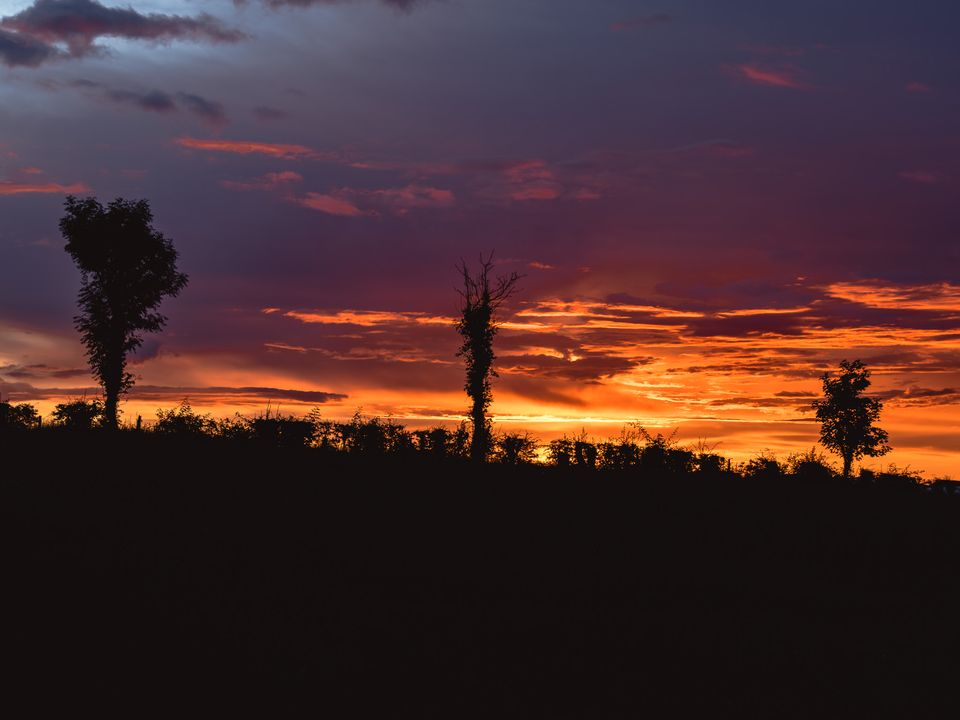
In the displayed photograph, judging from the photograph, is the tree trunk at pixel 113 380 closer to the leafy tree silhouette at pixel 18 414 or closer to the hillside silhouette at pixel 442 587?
the leafy tree silhouette at pixel 18 414

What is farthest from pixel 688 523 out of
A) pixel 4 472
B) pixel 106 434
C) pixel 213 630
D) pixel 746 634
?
pixel 106 434

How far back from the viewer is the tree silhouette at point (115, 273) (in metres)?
47.7

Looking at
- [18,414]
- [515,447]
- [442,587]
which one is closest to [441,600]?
[442,587]

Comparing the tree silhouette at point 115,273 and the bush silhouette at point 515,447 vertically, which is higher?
the tree silhouette at point 115,273

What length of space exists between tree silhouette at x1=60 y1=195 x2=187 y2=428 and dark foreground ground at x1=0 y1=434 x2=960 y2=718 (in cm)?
2692

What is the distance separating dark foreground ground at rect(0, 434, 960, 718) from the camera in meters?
10.3

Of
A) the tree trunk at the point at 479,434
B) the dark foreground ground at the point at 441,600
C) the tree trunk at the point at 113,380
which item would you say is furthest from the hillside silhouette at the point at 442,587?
the tree trunk at the point at 113,380

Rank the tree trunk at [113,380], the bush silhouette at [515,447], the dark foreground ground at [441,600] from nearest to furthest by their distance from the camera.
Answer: the dark foreground ground at [441,600], the bush silhouette at [515,447], the tree trunk at [113,380]

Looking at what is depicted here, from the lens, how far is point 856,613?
15.4 metres

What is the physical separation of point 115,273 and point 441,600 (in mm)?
41287

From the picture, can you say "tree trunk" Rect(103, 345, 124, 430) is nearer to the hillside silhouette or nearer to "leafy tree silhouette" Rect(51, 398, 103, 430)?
"leafy tree silhouette" Rect(51, 398, 103, 430)

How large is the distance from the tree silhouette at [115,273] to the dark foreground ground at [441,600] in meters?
26.9

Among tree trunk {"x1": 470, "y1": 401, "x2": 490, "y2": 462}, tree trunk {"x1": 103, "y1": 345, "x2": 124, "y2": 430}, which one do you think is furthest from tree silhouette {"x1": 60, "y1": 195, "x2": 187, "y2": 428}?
tree trunk {"x1": 470, "y1": 401, "x2": 490, "y2": 462}

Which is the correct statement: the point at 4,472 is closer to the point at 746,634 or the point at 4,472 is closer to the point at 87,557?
the point at 87,557
